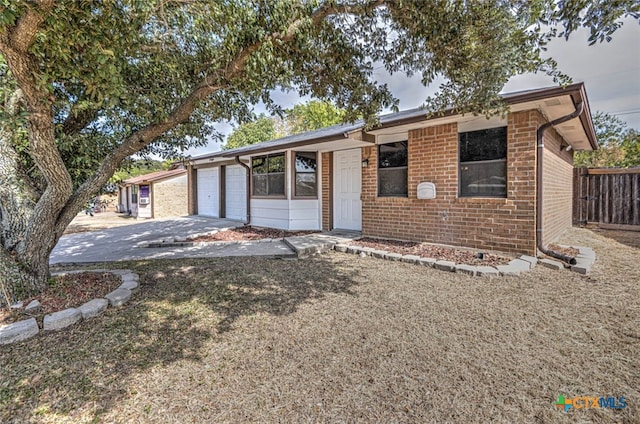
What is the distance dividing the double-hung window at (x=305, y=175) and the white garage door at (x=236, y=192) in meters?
3.57

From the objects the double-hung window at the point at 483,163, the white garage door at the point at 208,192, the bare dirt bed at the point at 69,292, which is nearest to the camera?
the bare dirt bed at the point at 69,292

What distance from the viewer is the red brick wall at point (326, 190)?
884cm

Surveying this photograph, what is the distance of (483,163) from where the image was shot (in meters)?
5.62

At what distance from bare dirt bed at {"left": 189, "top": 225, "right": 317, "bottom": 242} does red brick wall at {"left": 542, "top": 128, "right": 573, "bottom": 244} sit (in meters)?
5.49

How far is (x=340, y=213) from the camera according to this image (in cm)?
873

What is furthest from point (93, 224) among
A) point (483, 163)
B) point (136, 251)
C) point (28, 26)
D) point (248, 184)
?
point (483, 163)

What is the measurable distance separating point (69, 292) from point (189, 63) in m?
3.26

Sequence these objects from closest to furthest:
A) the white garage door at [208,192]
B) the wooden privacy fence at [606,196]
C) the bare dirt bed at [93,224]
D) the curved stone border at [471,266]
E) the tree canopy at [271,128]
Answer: the curved stone border at [471,266] → the wooden privacy fence at [606,196] → the bare dirt bed at [93,224] → the white garage door at [208,192] → the tree canopy at [271,128]

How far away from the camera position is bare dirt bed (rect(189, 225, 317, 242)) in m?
7.92

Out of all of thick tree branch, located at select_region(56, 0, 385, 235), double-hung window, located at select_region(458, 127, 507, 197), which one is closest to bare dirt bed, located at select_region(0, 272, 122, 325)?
thick tree branch, located at select_region(56, 0, 385, 235)

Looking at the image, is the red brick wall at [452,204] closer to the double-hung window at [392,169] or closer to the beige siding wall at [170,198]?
the double-hung window at [392,169]

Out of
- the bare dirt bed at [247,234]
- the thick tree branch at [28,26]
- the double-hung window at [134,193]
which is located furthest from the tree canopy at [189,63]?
the double-hung window at [134,193]

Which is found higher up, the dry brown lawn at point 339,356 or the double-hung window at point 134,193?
the double-hung window at point 134,193

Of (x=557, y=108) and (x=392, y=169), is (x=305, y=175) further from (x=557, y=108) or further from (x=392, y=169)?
(x=557, y=108)
